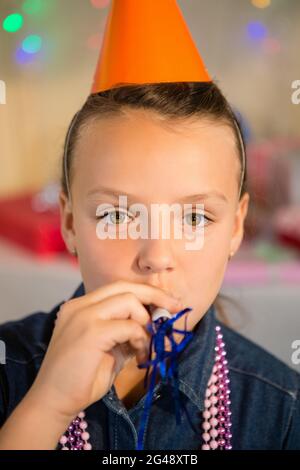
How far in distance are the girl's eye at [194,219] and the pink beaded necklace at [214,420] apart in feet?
0.66

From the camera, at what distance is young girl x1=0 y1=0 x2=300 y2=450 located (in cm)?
65

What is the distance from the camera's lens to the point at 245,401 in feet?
2.75

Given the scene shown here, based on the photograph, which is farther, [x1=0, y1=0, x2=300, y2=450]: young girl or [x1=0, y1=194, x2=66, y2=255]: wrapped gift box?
[x1=0, y1=194, x2=66, y2=255]: wrapped gift box

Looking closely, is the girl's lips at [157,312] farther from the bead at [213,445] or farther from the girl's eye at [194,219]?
the bead at [213,445]

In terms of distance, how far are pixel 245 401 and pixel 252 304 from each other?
0.64 m

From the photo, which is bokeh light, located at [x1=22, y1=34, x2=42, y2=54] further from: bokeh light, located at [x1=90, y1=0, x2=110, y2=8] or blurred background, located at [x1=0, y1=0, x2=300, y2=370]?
bokeh light, located at [x1=90, y1=0, x2=110, y2=8]

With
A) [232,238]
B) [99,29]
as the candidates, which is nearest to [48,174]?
[99,29]

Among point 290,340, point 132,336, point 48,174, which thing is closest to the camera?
point 132,336

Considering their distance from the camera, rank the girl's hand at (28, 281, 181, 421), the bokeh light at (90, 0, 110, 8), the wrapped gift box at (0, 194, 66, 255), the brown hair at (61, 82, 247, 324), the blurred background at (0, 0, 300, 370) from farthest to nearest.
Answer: the bokeh light at (90, 0, 110, 8)
the wrapped gift box at (0, 194, 66, 255)
the blurred background at (0, 0, 300, 370)
the brown hair at (61, 82, 247, 324)
the girl's hand at (28, 281, 181, 421)

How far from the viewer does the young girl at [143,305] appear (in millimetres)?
652

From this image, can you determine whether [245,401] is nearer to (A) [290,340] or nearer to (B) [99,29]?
(A) [290,340]

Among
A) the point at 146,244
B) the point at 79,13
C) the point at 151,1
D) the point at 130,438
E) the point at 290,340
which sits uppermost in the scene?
the point at 79,13

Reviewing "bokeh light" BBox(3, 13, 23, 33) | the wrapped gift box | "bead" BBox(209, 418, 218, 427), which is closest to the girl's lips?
"bead" BBox(209, 418, 218, 427)

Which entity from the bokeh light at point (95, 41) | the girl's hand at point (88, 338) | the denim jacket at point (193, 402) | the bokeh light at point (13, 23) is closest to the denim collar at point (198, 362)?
the denim jacket at point (193, 402)
